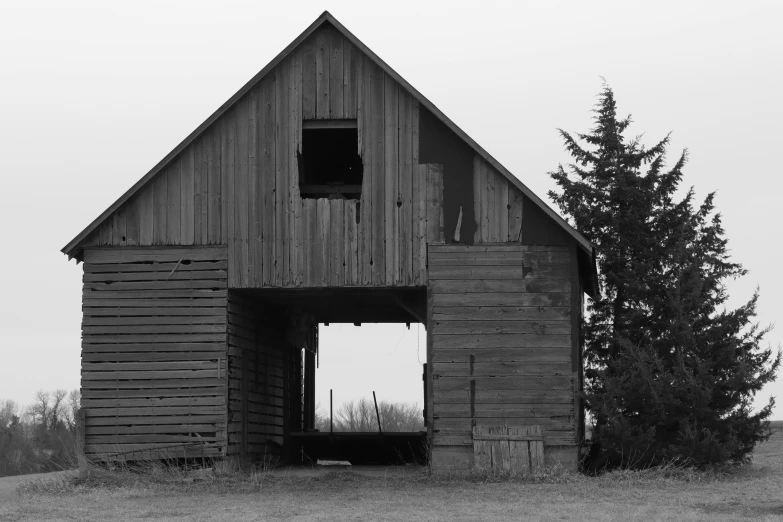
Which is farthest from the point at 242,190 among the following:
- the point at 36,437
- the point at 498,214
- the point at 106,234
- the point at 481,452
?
the point at 36,437

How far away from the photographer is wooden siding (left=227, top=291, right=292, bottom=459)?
2428cm

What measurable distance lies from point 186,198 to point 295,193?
7.46 ft

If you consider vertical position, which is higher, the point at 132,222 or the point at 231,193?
the point at 231,193

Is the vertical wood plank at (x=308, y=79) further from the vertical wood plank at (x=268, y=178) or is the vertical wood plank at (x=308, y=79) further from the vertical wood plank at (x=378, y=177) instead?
the vertical wood plank at (x=378, y=177)

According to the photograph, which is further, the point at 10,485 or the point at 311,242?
the point at 10,485

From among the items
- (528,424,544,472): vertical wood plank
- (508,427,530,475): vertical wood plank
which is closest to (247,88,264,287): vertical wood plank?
(508,427,530,475): vertical wood plank

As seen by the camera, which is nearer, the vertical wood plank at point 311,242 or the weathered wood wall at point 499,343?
the weathered wood wall at point 499,343

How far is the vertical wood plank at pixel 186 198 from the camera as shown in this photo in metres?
23.9

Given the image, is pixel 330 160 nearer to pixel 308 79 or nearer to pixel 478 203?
pixel 308 79

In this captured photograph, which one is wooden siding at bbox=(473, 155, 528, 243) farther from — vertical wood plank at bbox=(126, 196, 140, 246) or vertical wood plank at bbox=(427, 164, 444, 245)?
vertical wood plank at bbox=(126, 196, 140, 246)

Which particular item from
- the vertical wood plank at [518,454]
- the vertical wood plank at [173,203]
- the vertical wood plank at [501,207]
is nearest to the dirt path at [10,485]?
the vertical wood plank at [173,203]

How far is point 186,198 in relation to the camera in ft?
78.5

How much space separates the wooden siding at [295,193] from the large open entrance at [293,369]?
32.3 inches

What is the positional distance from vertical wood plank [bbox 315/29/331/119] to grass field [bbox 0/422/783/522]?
758 cm
